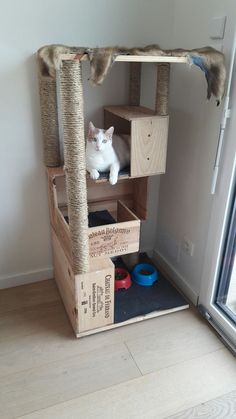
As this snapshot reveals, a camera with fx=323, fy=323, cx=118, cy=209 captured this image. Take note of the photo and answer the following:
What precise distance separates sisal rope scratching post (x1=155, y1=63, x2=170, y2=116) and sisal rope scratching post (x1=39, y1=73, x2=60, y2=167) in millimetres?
498

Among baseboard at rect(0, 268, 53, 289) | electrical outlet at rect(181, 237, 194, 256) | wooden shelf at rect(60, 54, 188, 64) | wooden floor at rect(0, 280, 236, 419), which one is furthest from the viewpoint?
baseboard at rect(0, 268, 53, 289)

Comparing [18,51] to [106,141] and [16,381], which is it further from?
[16,381]

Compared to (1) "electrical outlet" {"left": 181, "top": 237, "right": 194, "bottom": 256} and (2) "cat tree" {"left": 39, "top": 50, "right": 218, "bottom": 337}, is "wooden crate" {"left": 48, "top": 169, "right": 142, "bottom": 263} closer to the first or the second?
(2) "cat tree" {"left": 39, "top": 50, "right": 218, "bottom": 337}

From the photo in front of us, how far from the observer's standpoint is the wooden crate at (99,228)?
1569mm

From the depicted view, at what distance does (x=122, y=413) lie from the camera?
128 cm

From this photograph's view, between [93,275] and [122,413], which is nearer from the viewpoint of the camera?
[122,413]

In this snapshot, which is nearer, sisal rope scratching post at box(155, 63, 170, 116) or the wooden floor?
the wooden floor

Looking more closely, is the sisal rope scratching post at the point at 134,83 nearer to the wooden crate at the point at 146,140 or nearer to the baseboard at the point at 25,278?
the wooden crate at the point at 146,140

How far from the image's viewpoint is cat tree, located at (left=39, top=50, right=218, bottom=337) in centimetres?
135

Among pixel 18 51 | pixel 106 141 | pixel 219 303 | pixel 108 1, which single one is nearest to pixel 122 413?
pixel 219 303

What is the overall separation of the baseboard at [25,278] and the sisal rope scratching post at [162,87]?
46.1 inches

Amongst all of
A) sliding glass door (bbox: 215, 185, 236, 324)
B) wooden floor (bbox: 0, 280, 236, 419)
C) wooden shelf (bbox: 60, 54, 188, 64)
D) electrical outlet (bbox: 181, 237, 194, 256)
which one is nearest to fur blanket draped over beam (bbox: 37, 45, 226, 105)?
wooden shelf (bbox: 60, 54, 188, 64)

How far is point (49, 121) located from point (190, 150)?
746 mm

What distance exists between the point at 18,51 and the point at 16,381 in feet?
4.89
